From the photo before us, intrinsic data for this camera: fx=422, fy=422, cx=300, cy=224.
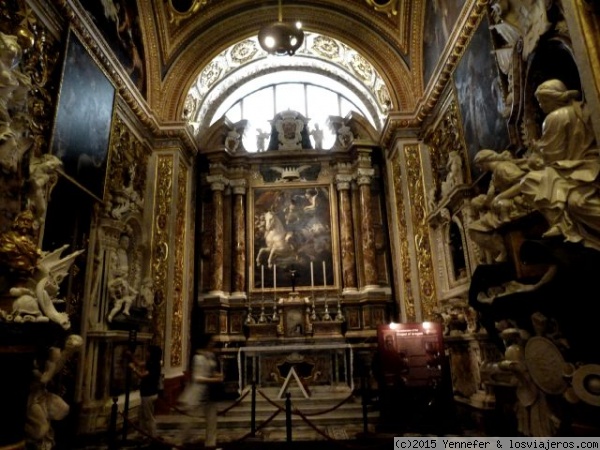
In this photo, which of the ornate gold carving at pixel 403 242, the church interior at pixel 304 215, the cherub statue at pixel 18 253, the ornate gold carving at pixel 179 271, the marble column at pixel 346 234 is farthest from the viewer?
the marble column at pixel 346 234

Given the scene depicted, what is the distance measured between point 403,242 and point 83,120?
7.10m

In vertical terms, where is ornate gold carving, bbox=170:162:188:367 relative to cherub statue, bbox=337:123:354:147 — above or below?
below

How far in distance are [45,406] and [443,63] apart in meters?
8.27

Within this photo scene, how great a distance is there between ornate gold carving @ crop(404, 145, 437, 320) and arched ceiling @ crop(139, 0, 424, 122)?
142 centimetres

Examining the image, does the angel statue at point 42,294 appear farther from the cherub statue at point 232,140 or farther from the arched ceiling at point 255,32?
the cherub statue at point 232,140

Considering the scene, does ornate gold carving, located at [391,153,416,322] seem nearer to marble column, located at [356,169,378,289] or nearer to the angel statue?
marble column, located at [356,169,378,289]

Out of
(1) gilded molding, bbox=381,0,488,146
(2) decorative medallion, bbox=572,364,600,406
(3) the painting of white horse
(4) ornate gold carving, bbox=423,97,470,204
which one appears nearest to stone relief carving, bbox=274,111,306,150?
(3) the painting of white horse

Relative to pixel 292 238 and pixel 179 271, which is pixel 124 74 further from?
pixel 292 238

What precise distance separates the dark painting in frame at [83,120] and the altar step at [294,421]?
3.96 metres

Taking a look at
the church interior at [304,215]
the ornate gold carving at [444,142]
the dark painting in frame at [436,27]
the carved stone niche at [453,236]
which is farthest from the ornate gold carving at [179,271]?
the dark painting in frame at [436,27]

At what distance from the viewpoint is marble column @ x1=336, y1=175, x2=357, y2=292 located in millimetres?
10805

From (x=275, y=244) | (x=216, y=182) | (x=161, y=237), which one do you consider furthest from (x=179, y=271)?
(x=216, y=182)

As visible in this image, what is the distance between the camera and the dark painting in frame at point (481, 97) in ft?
20.1

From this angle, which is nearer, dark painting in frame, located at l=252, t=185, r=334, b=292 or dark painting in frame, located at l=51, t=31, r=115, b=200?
dark painting in frame, located at l=51, t=31, r=115, b=200
